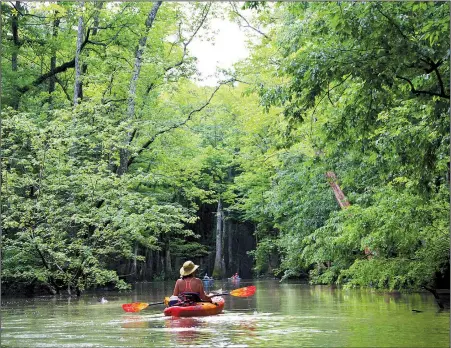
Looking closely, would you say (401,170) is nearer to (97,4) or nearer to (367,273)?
(367,273)

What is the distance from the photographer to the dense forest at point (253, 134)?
33.9ft

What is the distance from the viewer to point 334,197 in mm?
27391

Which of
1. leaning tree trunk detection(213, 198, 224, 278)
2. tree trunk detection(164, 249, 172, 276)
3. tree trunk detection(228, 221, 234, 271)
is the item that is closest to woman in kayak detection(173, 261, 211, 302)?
tree trunk detection(164, 249, 172, 276)

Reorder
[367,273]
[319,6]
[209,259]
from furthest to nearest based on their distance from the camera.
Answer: [209,259]
[367,273]
[319,6]

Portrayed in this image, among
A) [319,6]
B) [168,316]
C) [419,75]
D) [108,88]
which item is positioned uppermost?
[108,88]

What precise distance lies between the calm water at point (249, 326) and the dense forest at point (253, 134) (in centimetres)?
238

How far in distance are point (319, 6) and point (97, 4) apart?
19.2 metres

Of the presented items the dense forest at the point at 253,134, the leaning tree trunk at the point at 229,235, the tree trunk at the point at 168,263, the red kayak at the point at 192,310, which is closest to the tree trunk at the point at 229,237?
the leaning tree trunk at the point at 229,235

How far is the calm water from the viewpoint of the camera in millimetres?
9336

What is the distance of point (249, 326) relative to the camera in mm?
11711

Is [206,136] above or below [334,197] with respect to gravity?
above

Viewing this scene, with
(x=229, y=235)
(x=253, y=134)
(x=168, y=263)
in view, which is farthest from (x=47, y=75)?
(x=229, y=235)

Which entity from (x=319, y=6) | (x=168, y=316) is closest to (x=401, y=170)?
(x=319, y=6)

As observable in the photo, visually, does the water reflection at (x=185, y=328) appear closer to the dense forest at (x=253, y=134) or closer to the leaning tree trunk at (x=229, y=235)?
the dense forest at (x=253, y=134)
